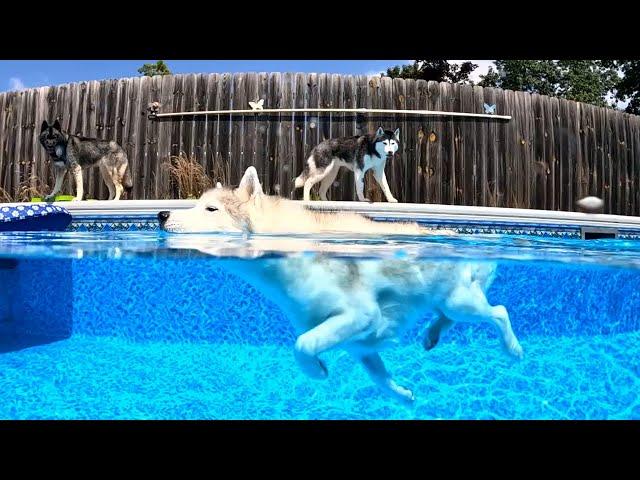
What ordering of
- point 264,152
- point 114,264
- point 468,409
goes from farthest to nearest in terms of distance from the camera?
point 264,152
point 114,264
point 468,409

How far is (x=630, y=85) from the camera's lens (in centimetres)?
2767

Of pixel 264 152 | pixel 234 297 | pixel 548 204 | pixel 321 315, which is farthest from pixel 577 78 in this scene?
pixel 321 315

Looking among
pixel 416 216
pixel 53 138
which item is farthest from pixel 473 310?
pixel 53 138

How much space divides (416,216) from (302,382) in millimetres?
4082

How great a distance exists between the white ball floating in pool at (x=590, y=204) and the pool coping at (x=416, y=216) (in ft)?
7.86

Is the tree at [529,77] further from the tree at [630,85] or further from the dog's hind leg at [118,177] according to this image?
→ the dog's hind leg at [118,177]

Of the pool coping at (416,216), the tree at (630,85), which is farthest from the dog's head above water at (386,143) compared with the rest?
the tree at (630,85)

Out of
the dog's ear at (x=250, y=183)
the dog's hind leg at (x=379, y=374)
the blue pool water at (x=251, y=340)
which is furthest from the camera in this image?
the blue pool water at (x=251, y=340)

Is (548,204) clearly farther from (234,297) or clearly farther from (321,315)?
(321,315)

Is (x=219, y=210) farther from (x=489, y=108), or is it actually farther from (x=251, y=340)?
(x=489, y=108)

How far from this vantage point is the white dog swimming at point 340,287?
123 inches

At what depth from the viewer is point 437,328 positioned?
3.92 meters

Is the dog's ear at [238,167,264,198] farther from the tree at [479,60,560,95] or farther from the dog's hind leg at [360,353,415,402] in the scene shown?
the tree at [479,60,560,95]
